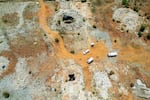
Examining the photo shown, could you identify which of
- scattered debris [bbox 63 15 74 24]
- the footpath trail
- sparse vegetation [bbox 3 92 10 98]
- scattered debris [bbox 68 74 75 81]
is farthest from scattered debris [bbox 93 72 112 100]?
sparse vegetation [bbox 3 92 10 98]

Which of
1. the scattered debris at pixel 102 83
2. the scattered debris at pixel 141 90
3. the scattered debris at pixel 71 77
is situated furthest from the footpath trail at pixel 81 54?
the scattered debris at pixel 141 90

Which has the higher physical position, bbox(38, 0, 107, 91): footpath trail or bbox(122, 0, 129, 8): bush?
bbox(122, 0, 129, 8): bush

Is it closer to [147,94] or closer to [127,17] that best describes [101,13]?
[127,17]

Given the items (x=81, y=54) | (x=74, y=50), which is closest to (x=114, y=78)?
(x=81, y=54)

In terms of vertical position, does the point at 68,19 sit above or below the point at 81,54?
above

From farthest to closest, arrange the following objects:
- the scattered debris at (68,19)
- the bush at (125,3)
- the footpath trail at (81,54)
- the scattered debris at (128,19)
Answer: the bush at (125,3), the scattered debris at (68,19), the scattered debris at (128,19), the footpath trail at (81,54)

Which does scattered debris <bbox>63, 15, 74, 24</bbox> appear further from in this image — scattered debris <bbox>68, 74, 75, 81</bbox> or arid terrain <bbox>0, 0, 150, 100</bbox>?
scattered debris <bbox>68, 74, 75, 81</bbox>

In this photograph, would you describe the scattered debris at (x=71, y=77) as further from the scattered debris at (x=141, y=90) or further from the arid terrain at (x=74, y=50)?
the scattered debris at (x=141, y=90)

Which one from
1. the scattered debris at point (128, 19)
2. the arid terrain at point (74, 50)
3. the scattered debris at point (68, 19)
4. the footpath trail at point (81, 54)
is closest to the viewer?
the arid terrain at point (74, 50)

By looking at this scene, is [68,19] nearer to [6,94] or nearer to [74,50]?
[74,50]
